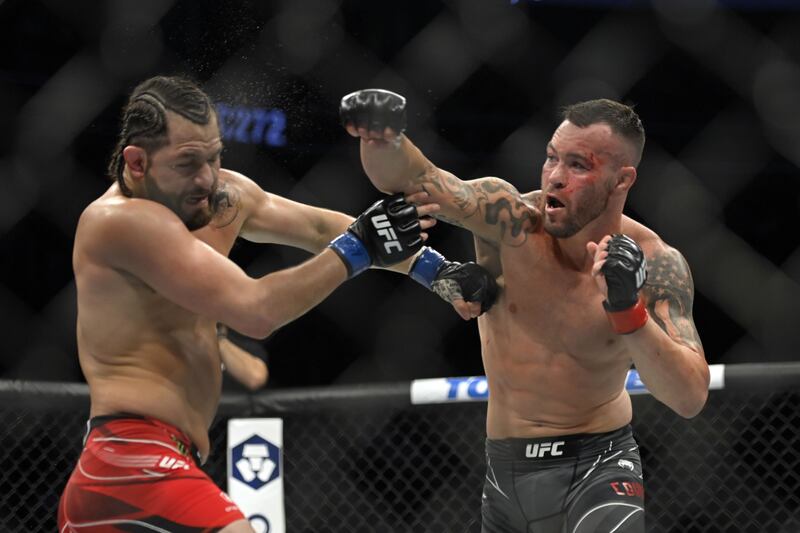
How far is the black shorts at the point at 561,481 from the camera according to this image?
2.19m

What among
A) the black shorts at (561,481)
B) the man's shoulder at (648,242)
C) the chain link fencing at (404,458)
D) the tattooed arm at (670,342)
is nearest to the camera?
the tattooed arm at (670,342)

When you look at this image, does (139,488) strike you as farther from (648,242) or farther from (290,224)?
(648,242)

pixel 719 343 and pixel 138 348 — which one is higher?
pixel 138 348

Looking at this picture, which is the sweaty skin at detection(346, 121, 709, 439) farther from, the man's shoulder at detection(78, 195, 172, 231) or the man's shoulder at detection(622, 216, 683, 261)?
the man's shoulder at detection(78, 195, 172, 231)

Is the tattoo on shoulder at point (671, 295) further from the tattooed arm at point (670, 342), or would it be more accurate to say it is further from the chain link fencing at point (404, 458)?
the chain link fencing at point (404, 458)

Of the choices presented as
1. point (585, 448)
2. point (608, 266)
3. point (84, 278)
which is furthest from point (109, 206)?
point (585, 448)

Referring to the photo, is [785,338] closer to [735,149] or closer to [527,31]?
[735,149]

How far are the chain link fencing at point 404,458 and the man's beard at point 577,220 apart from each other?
74cm

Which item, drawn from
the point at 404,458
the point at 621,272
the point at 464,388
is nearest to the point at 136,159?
the point at 621,272

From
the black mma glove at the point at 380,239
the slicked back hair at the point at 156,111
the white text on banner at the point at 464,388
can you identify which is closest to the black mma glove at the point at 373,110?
the black mma glove at the point at 380,239

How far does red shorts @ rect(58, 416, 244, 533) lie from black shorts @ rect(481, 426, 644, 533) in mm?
729

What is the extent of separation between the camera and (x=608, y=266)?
1.96 meters

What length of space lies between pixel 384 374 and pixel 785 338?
1.65m

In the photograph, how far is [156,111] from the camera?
184cm
